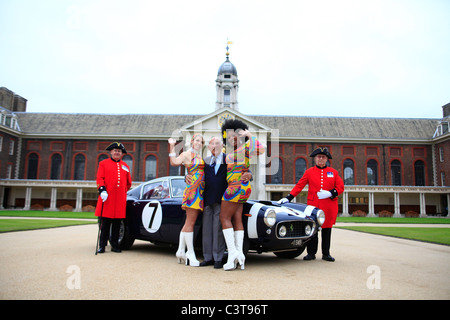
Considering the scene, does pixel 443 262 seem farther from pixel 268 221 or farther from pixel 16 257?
pixel 16 257

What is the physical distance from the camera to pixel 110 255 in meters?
6.13

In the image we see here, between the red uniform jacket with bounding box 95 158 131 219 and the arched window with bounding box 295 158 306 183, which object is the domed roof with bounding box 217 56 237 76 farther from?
the red uniform jacket with bounding box 95 158 131 219

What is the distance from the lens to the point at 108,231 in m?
6.68

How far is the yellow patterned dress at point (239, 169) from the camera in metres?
4.93

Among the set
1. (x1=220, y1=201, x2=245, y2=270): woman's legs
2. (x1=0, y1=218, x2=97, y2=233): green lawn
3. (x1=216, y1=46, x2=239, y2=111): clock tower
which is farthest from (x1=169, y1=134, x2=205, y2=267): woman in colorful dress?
(x1=216, y1=46, x2=239, y2=111): clock tower

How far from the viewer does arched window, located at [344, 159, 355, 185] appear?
129ft

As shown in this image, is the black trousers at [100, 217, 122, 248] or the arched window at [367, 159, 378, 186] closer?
the black trousers at [100, 217, 122, 248]

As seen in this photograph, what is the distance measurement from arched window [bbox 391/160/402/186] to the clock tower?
20.6m

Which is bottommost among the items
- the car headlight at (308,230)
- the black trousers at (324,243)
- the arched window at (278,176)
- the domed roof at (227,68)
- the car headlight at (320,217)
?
the black trousers at (324,243)

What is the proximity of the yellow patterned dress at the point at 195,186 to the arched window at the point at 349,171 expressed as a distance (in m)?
36.9

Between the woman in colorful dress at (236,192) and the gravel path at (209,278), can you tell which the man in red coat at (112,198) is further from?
the woman in colorful dress at (236,192)

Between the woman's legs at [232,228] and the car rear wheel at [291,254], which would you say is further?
the car rear wheel at [291,254]

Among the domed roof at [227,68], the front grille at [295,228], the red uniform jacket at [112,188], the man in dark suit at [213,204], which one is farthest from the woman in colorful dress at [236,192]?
the domed roof at [227,68]

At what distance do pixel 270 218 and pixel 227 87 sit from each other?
43036 millimetres
